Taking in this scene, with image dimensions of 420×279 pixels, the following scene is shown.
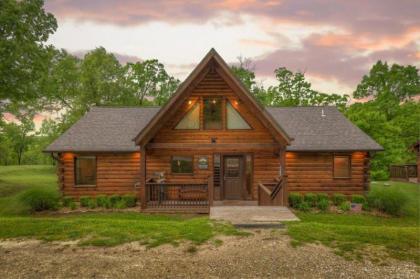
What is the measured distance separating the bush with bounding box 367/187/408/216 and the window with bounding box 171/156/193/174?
34.2 feet

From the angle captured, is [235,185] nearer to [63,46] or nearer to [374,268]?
[374,268]

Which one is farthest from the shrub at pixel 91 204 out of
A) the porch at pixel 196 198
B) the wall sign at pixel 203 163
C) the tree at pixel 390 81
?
the tree at pixel 390 81

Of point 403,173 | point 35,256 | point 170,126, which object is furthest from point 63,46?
point 403,173

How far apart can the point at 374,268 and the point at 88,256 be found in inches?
274

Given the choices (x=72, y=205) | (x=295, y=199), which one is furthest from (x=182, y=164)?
(x=295, y=199)

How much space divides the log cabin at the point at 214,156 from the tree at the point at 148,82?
19552 millimetres

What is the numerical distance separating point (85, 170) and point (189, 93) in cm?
816

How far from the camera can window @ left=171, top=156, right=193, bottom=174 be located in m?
17.2

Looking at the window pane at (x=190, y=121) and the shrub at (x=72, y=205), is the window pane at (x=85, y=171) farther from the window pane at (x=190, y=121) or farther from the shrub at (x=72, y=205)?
the window pane at (x=190, y=121)

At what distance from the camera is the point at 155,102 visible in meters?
40.7

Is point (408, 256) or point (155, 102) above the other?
point (155, 102)

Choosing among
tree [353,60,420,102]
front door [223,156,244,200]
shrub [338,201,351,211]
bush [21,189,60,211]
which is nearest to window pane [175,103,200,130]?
front door [223,156,244,200]

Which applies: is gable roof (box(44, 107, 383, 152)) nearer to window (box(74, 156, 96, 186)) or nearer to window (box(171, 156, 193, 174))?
window (box(74, 156, 96, 186))

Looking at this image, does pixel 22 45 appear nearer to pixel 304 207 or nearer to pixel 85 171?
pixel 85 171
